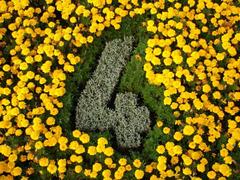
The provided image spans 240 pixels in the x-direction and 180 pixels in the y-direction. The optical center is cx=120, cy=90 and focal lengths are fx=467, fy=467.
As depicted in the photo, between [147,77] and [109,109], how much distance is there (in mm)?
636

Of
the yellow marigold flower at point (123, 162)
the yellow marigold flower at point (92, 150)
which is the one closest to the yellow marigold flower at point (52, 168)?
the yellow marigold flower at point (92, 150)

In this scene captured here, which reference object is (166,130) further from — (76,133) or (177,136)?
(76,133)

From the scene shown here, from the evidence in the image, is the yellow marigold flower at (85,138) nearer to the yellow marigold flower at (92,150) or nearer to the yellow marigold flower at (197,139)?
the yellow marigold flower at (92,150)

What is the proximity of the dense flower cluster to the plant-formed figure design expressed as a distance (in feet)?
0.98

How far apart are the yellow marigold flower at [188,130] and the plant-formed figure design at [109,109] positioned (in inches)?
21.4

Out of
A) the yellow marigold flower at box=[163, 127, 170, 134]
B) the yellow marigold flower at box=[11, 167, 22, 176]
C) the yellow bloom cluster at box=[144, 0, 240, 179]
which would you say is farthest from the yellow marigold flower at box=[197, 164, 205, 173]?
the yellow marigold flower at box=[11, 167, 22, 176]

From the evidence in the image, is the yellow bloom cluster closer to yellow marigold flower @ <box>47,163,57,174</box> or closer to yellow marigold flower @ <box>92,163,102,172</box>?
yellow marigold flower @ <box>92,163,102,172</box>

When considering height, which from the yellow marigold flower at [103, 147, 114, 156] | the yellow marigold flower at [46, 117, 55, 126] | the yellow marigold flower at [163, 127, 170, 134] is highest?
the yellow marigold flower at [163, 127, 170, 134]

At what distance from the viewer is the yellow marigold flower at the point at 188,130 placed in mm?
5324

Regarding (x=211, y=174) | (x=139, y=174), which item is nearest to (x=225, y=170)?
(x=211, y=174)

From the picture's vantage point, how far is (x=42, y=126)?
5.40 meters

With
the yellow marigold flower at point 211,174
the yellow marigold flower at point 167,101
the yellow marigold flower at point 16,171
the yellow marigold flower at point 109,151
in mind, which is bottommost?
the yellow marigold flower at point 16,171

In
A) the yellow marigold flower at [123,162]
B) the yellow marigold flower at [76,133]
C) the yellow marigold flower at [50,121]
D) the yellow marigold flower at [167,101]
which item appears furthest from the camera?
the yellow marigold flower at [167,101]

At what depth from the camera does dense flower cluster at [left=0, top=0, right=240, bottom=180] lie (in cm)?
522
